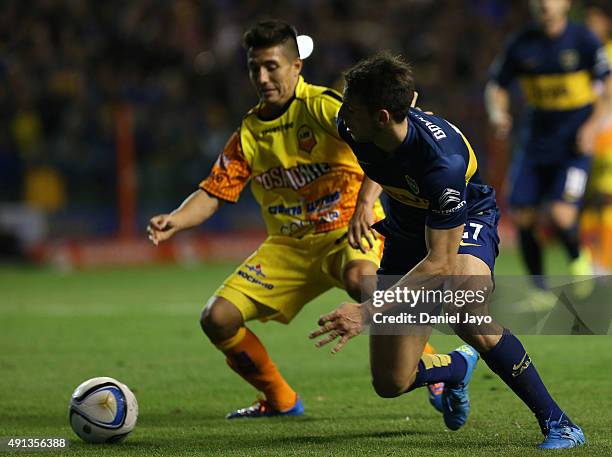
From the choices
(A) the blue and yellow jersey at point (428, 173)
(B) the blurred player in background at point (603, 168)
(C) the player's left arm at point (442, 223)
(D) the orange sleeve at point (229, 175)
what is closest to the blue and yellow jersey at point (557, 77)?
(B) the blurred player in background at point (603, 168)

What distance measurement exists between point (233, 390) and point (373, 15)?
14.0m

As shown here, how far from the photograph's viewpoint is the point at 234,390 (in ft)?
22.1

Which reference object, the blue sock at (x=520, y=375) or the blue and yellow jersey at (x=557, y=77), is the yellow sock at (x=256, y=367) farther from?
the blue and yellow jersey at (x=557, y=77)

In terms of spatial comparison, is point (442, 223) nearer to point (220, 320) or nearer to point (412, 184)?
point (412, 184)

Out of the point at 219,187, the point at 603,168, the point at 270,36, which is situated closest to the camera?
the point at 270,36

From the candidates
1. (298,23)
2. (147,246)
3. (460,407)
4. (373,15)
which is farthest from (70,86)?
(460,407)

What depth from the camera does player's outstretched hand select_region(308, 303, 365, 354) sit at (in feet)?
14.0

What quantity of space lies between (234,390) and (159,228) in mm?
1440

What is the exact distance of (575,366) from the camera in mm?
7109

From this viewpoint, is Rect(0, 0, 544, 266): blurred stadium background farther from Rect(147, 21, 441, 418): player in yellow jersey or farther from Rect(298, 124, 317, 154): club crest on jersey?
Rect(298, 124, 317, 154): club crest on jersey

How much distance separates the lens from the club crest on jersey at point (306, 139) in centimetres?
612

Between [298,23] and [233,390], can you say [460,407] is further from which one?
[298,23]

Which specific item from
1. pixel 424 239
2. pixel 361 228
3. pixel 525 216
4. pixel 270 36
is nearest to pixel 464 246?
pixel 424 239

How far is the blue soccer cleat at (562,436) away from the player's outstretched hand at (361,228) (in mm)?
1162
